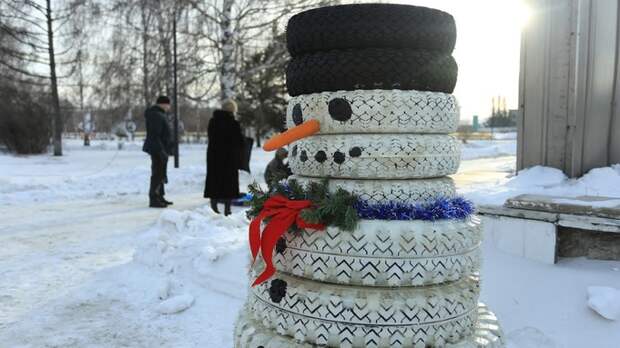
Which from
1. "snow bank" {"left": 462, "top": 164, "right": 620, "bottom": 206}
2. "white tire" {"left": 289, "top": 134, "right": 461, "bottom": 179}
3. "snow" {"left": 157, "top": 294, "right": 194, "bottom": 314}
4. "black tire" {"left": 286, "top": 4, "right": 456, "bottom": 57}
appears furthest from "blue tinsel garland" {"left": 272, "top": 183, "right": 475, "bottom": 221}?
"snow" {"left": 157, "top": 294, "right": 194, "bottom": 314}

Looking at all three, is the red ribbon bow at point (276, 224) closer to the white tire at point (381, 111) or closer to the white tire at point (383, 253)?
the white tire at point (383, 253)

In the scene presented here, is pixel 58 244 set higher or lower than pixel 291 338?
lower

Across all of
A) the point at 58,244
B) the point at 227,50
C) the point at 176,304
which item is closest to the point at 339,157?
the point at 176,304

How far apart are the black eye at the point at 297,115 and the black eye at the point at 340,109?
154 mm

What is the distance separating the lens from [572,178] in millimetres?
4391

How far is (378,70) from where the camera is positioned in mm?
1865

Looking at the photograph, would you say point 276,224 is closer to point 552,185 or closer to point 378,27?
point 378,27

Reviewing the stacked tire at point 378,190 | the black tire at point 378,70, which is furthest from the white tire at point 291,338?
the black tire at point 378,70

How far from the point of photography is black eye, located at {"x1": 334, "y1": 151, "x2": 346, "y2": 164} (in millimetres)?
1888

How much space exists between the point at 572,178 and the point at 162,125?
5.97 metres

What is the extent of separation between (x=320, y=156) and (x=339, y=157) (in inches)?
3.4

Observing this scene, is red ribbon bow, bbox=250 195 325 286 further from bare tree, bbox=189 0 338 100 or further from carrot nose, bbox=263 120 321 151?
bare tree, bbox=189 0 338 100

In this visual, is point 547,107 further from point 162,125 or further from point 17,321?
point 162,125

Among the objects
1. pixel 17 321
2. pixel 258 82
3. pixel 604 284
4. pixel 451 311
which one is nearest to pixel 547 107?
pixel 604 284
